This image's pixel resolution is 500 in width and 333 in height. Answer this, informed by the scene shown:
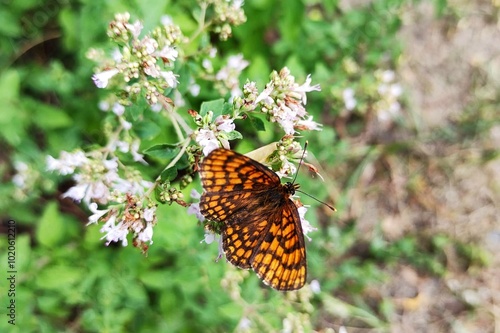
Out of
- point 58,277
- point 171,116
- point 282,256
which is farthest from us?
point 58,277

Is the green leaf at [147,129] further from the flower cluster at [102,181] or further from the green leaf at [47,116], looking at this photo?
the green leaf at [47,116]

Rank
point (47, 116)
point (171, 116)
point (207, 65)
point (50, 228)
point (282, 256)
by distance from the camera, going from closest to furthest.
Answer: point (282, 256) < point (171, 116) < point (207, 65) < point (50, 228) < point (47, 116)

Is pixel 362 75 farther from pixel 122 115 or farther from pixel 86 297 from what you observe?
pixel 86 297

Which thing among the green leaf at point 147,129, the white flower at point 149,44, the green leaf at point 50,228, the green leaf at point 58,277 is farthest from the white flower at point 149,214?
the green leaf at point 50,228

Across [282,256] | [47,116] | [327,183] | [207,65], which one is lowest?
[282,256]

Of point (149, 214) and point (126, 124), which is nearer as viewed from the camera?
point (149, 214)

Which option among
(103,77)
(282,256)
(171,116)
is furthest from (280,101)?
(103,77)

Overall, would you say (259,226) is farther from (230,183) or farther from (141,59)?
(141,59)
